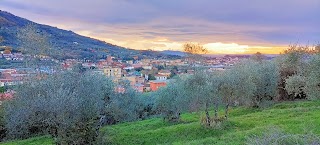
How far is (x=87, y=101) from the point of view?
763 inches

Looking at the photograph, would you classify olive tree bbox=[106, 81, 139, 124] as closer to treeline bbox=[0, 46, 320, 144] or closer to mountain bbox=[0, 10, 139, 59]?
treeline bbox=[0, 46, 320, 144]

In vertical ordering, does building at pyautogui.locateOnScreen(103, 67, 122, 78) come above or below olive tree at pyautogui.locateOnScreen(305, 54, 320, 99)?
below

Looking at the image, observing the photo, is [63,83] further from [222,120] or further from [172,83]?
[172,83]

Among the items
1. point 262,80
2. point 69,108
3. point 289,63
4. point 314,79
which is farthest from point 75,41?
point 314,79

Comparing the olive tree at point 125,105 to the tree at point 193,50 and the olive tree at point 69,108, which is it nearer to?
the olive tree at point 69,108

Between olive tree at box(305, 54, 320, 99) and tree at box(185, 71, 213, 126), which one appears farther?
tree at box(185, 71, 213, 126)

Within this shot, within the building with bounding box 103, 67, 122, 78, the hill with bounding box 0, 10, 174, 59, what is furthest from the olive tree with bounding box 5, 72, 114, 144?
the hill with bounding box 0, 10, 174, 59

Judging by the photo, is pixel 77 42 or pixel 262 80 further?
pixel 77 42

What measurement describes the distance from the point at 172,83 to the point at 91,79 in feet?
35.2

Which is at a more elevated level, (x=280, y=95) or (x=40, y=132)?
(x=280, y=95)

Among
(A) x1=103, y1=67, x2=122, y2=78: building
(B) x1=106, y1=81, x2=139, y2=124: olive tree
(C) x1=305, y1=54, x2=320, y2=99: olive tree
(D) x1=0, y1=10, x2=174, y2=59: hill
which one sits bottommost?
(B) x1=106, y1=81, x2=139, y2=124: olive tree

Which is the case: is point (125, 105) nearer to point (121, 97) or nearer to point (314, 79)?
point (121, 97)

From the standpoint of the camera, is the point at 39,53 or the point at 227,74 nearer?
the point at 227,74

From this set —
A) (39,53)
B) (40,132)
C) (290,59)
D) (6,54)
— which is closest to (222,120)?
(40,132)
